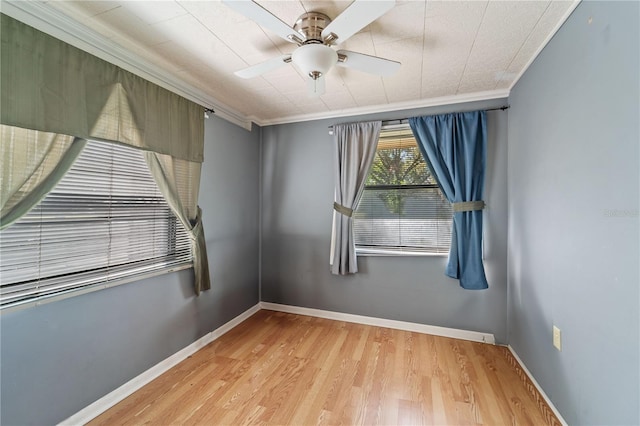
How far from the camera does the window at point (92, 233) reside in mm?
1276

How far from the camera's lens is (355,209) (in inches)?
108

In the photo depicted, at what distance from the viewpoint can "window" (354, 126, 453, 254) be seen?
2.56 m

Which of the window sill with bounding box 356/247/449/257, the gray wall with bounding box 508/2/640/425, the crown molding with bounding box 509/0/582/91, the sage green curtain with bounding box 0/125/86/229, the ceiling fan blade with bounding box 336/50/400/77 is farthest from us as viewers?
the window sill with bounding box 356/247/449/257

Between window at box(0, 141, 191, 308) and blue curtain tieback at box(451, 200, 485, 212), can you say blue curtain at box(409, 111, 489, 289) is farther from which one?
window at box(0, 141, 191, 308)

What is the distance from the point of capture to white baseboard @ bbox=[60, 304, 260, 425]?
4.86 feet

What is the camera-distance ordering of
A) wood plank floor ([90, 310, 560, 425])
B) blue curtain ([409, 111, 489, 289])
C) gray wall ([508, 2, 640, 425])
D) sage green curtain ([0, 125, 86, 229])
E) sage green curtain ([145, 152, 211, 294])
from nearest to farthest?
gray wall ([508, 2, 640, 425]) < sage green curtain ([0, 125, 86, 229]) < wood plank floor ([90, 310, 560, 425]) < sage green curtain ([145, 152, 211, 294]) < blue curtain ([409, 111, 489, 289])

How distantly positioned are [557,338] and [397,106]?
2.28 m

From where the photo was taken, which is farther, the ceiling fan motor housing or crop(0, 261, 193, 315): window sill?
the ceiling fan motor housing

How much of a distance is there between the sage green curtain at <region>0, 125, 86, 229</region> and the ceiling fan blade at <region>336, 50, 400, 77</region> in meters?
1.66

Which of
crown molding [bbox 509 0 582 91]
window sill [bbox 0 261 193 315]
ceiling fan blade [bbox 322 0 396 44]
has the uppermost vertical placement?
crown molding [bbox 509 0 582 91]

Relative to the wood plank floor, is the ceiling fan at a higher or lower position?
higher

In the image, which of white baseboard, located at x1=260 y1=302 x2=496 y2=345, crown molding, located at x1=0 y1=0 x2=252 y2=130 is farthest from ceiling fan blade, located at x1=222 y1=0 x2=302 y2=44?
white baseboard, located at x1=260 y1=302 x2=496 y2=345

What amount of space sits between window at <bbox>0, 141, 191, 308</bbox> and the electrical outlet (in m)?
2.74

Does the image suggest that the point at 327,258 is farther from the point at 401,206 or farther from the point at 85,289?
the point at 85,289
